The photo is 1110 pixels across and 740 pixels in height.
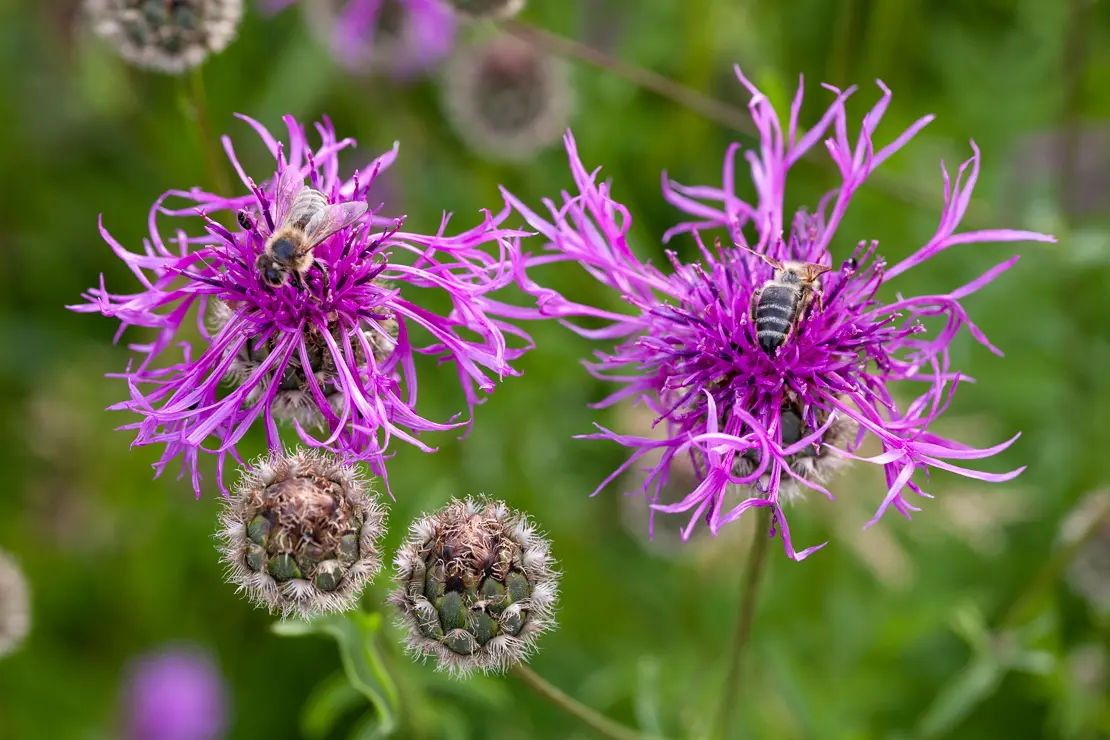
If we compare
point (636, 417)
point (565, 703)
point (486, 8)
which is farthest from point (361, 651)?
point (636, 417)

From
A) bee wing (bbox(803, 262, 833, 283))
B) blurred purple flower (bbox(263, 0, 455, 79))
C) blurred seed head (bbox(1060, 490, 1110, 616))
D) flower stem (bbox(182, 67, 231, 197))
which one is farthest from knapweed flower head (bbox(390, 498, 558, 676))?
blurred purple flower (bbox(263, 0, 455, 79))

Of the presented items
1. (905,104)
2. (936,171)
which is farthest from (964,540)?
(905,104)

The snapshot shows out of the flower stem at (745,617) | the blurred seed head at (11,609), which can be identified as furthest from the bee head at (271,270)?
the blurred seed head at (11,609)

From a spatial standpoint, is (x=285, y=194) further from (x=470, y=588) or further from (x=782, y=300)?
(x=782, y=300)

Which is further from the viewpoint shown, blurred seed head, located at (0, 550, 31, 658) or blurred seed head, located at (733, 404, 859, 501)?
blurred seed head, located at (0, 550, 31, 658)

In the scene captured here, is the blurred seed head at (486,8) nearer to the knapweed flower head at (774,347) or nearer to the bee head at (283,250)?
the knapweed flower head at (774,347)

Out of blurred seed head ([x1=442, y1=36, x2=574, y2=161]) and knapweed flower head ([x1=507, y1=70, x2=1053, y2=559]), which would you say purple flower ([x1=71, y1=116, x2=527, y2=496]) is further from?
blurred seed head ([x1=442, y1=36, x2=574, y2=161])
